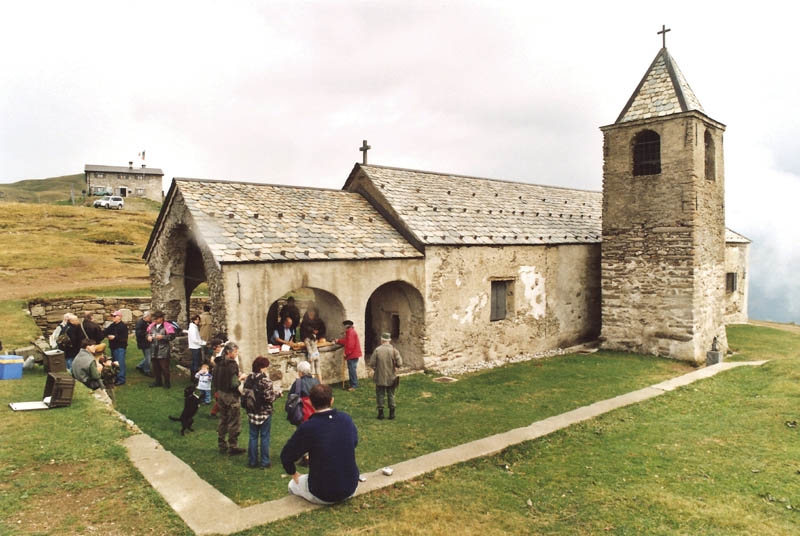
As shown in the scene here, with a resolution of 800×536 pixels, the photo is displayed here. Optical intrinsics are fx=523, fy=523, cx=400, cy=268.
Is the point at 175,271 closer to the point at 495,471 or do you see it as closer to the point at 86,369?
the point at 86,369

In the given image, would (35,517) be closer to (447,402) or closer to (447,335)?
(447,402)

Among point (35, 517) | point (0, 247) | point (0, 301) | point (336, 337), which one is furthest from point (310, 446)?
Result: point (0, 247)

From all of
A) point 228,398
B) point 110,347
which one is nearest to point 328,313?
point 110,347

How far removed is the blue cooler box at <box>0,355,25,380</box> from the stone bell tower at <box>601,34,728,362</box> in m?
17.8

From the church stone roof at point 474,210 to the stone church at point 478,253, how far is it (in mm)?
78

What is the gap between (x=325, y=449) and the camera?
600 cm

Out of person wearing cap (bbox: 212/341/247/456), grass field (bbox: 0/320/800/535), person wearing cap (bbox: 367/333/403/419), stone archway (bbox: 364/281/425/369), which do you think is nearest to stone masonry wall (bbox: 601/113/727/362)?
grass field (bbox: 0/320/800/535)

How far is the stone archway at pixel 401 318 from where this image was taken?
1573cm

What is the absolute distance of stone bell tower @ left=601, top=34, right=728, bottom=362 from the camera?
17500 mm

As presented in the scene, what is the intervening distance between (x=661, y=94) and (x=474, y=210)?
25.0 ft

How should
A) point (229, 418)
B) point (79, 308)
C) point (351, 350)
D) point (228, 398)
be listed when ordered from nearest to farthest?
point (228, 398) → point (229, 418) → point (351, 350) → point (79, 308)

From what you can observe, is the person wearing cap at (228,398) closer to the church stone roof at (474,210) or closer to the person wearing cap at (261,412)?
the person wearing cap at (261,412)

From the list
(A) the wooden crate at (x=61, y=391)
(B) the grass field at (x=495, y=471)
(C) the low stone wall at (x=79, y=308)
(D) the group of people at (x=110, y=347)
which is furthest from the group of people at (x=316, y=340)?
(C) the low stone wall at (x=79, y=308)

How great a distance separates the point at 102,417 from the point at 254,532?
4.88 meters
